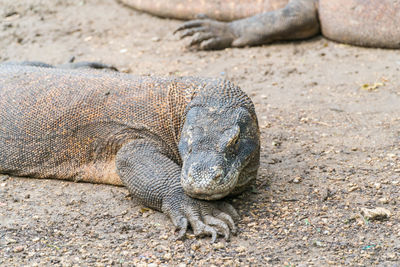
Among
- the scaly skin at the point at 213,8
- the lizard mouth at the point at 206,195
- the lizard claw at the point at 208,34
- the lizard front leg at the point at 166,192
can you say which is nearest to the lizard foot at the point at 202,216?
the lizard front leg at the point at 166,192

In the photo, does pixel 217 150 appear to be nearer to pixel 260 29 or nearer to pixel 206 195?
pixel 206 195

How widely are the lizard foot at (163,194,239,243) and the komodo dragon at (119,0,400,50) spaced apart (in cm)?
353

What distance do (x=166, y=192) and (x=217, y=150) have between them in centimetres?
45

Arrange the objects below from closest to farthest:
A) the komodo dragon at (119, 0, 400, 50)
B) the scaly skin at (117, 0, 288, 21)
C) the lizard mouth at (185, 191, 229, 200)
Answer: the lizard mouth at (185, 191, 229, 200) < the komodo dragon at (119, 0, 400, 50) < the scaly skin at (117, 0, 288, 21)

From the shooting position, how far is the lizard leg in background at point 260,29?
22.2 ft

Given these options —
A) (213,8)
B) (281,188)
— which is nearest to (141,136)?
(281,188)

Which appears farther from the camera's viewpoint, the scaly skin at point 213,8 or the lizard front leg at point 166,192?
the scaly skin at point 213,8

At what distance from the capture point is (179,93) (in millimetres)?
3941

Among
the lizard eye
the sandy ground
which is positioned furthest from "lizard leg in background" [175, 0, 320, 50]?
the lizard eye

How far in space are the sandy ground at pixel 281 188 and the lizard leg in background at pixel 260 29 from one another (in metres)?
0.13

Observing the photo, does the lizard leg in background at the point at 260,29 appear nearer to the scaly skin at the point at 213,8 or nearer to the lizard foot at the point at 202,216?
the scaly skin at the point at 213,8

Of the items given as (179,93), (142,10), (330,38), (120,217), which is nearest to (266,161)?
(179,93)

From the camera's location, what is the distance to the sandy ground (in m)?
3.17

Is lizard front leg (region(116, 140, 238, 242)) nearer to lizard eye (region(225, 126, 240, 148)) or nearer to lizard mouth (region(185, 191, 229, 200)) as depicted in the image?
lizard mouth (region(185, 191, 229, 200))
